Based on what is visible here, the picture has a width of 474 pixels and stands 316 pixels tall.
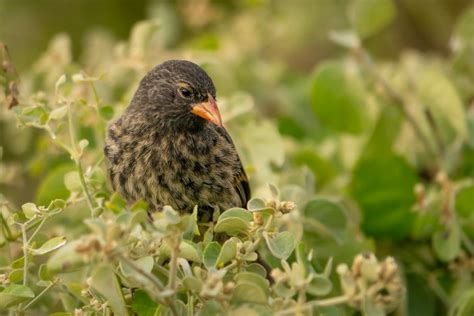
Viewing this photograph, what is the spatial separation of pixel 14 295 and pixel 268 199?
725 mm

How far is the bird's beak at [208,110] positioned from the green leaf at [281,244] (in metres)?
0.83

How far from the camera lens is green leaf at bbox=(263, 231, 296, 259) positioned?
7.55 ft

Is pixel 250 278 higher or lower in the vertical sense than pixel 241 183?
lower

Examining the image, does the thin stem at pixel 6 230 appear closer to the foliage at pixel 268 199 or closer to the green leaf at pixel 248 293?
the foliage at pixel 268 199

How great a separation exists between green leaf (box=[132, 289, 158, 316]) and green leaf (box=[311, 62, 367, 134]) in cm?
200

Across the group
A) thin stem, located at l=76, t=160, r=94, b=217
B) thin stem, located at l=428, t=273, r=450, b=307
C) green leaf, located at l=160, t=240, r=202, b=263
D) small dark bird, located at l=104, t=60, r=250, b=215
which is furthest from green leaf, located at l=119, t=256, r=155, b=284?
thin stem, located at l=428, t=273, r=450, b=307

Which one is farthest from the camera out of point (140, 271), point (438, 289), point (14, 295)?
point (438, 289)

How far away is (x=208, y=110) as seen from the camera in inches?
125

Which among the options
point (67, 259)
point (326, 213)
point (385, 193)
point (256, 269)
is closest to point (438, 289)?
point (385, 193)

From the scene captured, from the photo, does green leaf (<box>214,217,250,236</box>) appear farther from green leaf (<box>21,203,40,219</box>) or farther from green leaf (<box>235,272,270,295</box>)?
green leaf (<box>21,203,40,219</box>)

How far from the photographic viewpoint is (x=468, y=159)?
4207mm

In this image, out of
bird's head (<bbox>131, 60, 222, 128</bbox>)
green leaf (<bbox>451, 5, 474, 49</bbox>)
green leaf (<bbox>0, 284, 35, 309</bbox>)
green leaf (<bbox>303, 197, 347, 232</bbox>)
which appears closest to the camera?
green leaf (<bbox>0, 284, 35, 309</bbox>)

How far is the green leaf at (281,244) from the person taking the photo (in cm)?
230

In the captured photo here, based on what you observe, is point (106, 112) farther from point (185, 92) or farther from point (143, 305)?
point (143, 305)
